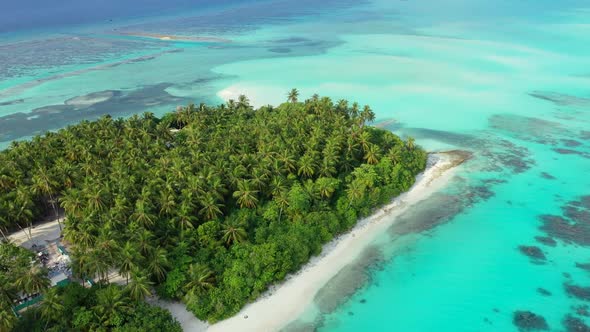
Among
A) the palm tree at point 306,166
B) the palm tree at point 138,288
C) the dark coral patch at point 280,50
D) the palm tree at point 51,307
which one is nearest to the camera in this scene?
the palm tree at point 51,307

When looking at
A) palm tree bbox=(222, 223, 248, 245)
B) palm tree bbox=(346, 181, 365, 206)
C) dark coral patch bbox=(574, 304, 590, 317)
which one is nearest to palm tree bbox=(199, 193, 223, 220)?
palm tree bbox=(222, 223, 248, 245)

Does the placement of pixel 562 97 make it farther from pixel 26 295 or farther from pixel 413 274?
pixel 26 295

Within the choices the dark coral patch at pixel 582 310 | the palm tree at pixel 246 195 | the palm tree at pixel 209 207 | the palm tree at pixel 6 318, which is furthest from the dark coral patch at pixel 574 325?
the palm tree at pixel 6 318

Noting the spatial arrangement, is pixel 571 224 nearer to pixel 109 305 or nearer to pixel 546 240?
pixel 546 240

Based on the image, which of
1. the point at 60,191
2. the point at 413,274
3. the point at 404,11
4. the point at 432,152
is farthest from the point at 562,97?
the point at 404,11

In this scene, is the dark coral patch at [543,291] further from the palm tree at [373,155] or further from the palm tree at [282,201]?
the palm tree at [282,201]

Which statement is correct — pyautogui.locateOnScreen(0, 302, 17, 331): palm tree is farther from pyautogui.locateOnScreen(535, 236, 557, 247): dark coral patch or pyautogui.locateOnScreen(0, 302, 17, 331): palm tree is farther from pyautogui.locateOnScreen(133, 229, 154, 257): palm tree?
pyautogui.locateOnScreen(535, 236, 557, 247): dark coral patch

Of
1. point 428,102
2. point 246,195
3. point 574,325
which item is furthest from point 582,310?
point 428,102
